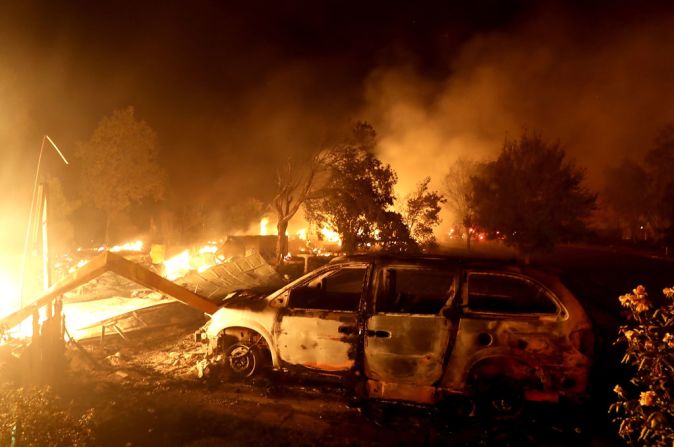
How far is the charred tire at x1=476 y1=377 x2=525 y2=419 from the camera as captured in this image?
15.5 ft

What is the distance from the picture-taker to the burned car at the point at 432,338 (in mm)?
4574

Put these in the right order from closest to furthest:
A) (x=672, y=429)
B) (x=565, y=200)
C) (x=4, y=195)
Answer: (x=672, y=429) < (x=565, y=200) < (x=4, y=195)

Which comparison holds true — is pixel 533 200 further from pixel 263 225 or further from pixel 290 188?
pixel 263 225

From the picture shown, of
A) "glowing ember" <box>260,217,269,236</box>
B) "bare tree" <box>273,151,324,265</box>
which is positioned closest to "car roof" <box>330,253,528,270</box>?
"bare tree" <box>273,151,324,265</box>

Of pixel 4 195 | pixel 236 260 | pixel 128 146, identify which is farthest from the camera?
pixel 128 146

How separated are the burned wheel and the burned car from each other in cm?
1

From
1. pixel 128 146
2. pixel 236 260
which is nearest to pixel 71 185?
pixel 128 146

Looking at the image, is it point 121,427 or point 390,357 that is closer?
point 121,427

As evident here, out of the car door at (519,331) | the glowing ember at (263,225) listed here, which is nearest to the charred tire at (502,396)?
the car door at (519,331)

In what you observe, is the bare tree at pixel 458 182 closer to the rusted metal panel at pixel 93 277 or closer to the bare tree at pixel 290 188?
the bare tree at pixel 290 188

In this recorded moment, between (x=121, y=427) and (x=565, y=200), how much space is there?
58.7ft

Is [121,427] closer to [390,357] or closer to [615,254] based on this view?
[390,357]

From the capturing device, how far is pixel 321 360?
5227 millimetres

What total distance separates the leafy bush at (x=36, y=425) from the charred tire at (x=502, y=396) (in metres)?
4.03
